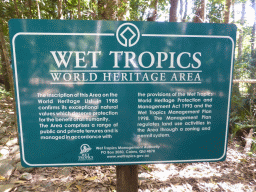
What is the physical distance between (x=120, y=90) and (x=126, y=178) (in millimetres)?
876

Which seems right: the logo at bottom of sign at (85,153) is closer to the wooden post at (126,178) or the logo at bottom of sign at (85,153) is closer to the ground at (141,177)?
the wooden post at (126,178)

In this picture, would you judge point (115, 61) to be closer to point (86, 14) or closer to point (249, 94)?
point (86, 14)

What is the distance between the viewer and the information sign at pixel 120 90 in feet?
4.38

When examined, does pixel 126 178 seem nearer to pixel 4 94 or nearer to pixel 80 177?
pixel 80 177

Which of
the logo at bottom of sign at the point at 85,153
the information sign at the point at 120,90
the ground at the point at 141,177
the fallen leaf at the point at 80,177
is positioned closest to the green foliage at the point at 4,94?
the ground at the point at 141,177

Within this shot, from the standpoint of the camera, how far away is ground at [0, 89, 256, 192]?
2586mm

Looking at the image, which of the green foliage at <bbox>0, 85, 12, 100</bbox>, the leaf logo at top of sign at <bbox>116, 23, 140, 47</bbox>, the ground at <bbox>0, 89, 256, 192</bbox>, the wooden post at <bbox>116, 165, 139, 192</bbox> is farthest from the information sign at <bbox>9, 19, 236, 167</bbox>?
the green foliage at <bbox>0, 85, 12, 100</bbox>

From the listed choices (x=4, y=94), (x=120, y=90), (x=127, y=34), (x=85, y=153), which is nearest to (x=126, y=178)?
(x=85, y=153)

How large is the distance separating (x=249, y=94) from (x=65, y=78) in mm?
5612

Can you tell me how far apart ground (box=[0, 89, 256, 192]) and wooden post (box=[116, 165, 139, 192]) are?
93 centimetres

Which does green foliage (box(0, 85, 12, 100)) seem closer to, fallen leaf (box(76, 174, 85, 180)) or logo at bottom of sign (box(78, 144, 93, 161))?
fallen leaf (box(76, 174, 85, 180))

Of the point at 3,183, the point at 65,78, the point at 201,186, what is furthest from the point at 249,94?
the point at 3,183

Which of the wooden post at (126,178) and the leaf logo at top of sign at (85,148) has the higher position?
the leaf logo at top of sign at (85,148)

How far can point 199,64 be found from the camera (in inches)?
56.4
